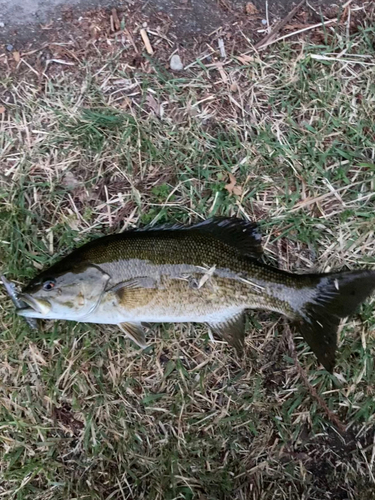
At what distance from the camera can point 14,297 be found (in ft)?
11.9

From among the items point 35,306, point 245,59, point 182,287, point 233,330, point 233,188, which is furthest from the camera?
point 245,59

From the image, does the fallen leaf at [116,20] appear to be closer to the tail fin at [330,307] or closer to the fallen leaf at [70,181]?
the fallen leaf at [70,181]

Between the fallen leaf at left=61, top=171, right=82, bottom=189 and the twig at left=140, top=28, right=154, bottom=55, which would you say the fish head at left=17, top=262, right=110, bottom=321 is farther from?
the twig at left=140, top=28, right=154, bottom=55

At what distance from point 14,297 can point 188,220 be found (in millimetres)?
1447

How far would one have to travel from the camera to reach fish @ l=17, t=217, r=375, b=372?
3375 millimetres

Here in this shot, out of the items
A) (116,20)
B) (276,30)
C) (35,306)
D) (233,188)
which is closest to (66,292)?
(35,306)

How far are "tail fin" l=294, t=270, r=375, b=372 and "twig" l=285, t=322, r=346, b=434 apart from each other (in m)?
0.23

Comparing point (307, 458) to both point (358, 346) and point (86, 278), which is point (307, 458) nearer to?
point (358, 346)

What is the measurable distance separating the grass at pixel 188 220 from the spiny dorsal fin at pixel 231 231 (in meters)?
0.16

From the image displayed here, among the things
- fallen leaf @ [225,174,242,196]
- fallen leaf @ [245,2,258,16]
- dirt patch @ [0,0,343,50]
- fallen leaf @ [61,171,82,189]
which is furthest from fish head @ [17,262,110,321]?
fallen leaf @ [245,2,258,16]

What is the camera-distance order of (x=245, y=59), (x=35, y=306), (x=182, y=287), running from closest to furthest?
(x=35, y=306) → (x=182, y=287) → (x=245, y=59)

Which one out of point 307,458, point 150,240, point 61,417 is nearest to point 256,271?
point 150,240

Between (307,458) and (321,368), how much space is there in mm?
710

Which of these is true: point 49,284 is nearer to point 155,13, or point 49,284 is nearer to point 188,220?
point 188,220
